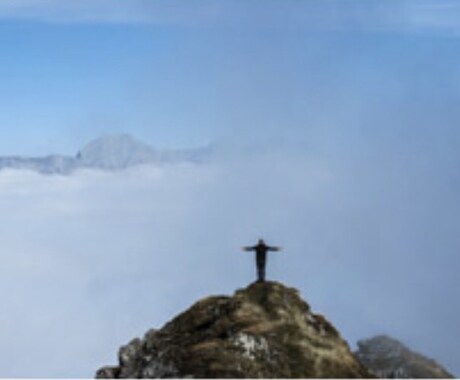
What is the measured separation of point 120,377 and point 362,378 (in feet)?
68.2

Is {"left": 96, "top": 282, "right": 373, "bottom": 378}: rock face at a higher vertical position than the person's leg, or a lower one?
lower

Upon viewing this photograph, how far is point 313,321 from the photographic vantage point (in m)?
72.8

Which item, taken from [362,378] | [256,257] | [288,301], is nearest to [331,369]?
[362,378]

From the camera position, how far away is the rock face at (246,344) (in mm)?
64688

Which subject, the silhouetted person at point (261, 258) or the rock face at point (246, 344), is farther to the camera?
the silhouetted person at point (261, 258)

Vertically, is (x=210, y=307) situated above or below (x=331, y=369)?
above

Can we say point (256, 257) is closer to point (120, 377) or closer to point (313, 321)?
point (313, 321)

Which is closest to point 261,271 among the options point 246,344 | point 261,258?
point 261,258

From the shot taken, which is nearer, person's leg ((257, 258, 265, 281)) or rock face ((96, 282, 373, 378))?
rock face ((96, 282, 373, 378))

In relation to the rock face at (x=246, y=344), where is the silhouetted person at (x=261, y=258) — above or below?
Answer: above

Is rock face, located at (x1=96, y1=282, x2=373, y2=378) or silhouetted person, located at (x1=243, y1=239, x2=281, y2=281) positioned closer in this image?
rock face, located at (x1=96, y1=282, x2=373, y2=378)

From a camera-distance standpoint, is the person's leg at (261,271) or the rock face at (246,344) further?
the person's leg at (261,271)

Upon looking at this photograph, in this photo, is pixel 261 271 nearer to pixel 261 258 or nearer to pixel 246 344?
pixel 261 258

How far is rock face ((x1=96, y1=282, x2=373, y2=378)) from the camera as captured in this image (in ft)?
212
